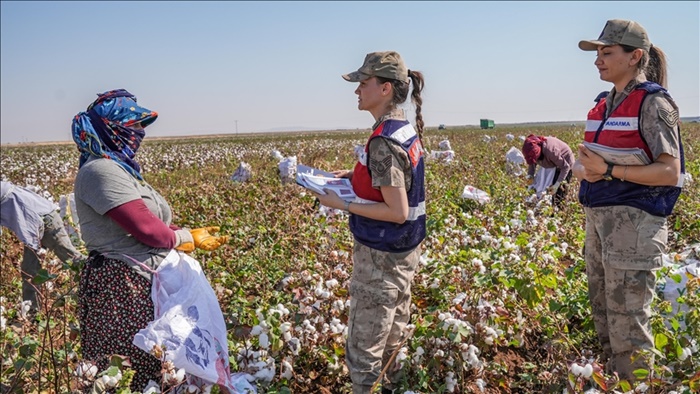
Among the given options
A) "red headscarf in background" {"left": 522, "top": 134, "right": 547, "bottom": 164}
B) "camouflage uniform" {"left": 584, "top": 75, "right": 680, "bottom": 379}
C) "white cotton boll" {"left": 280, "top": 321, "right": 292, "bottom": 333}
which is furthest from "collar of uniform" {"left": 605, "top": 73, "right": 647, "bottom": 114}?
"red headscarf in background" {"left": 522, "top": 134, "right": 547, "bottom": 164}

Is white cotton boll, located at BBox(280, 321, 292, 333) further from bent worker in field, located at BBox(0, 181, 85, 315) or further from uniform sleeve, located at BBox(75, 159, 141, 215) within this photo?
bent worker in field, located at BBox(0, 181, 85, 315)

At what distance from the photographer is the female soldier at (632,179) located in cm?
220

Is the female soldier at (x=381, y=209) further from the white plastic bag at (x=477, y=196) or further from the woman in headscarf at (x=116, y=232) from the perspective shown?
the white plastic bag at (x=477, y=196)

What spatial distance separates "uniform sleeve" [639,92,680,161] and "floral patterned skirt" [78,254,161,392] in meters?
2.27

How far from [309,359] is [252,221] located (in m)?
3.33

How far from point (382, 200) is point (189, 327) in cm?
102

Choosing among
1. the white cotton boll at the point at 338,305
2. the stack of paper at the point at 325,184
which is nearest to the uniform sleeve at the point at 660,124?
the stack of paper at the point at 325,184

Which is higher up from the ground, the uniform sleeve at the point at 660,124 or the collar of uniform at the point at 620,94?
the collar of uniform at the point at 620,94

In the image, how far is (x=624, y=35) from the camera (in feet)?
7.38

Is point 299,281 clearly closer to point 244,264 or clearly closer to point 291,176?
point 244,264

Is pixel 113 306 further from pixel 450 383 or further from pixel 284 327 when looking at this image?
pixel 450 383

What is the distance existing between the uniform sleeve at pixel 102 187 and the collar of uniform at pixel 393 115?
110 centimetres

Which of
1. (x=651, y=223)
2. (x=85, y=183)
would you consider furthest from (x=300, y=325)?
→ (x=651, y=223)

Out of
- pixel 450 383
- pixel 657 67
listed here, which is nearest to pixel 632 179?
pixel 657 67
